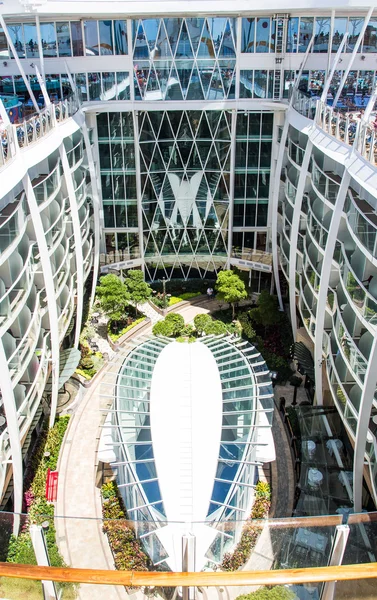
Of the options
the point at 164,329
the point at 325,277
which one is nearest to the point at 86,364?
the point at 164,329

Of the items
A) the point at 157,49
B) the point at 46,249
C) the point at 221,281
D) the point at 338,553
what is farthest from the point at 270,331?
the point at 338,553

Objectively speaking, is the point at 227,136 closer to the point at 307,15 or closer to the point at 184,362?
the point at 307,15

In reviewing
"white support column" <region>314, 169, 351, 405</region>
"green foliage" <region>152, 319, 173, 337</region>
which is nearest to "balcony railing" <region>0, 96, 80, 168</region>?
"white support column" <region>314, 169, 351, 405</region>

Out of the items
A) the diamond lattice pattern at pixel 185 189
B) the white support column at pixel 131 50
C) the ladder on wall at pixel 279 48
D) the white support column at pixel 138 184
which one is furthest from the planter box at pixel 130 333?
the ladder on wall at pixel 279 48

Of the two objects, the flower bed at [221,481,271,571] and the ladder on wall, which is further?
the ladder on wall

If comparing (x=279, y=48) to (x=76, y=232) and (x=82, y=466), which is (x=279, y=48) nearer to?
(x=76, y=232)

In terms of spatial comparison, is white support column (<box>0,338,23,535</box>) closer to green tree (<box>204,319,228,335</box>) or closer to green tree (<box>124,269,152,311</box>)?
green tree (<box>204,319,228,335</box>)

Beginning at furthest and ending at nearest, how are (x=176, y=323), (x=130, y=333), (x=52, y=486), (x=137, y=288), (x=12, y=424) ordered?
(x=137, y=288), (x=130, y=333), (x=176, y=323), (x=52, y=486), (x=12, y=424)
